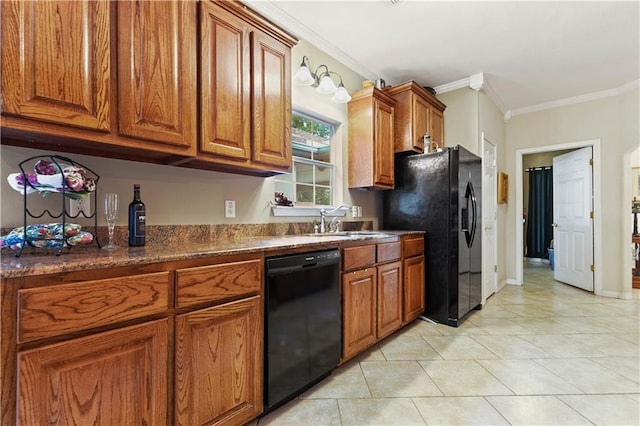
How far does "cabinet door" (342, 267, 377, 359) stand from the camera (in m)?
2.08

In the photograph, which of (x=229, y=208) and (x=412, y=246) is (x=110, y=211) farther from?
(x=412, y=246)

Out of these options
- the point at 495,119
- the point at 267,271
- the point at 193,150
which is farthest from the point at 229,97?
the point at 495,119

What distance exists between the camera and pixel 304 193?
289cm

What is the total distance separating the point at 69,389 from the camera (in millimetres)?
969

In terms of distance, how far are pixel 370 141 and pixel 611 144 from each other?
365 centimetres

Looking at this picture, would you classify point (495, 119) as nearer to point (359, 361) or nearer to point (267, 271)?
point (359, 361)

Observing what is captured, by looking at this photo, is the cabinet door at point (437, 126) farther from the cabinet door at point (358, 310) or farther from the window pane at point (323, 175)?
the cabinet door at point (358, 310)

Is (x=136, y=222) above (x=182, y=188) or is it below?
below

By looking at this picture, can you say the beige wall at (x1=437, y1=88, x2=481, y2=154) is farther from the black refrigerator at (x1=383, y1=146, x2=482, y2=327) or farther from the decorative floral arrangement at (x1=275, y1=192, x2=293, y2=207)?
the decorative floral arrangement at (x1=275, y1=192, x2=293, y2=207)

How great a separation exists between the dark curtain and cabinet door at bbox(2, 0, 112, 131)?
8739 millimetres

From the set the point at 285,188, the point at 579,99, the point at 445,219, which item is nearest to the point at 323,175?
the point at 285,188

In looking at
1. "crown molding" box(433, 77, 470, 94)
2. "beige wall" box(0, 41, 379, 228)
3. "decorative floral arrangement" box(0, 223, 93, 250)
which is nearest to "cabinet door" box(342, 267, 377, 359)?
"beige wall" box(0, 41, 379, 228)

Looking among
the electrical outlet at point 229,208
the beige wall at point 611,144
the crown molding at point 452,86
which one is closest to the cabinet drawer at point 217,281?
the electrical outlet at point 229,208

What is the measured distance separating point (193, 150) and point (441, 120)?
3.34 meters
